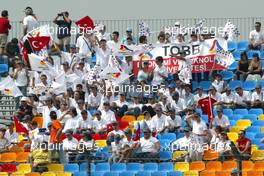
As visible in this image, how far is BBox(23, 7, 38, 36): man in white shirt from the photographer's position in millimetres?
43000

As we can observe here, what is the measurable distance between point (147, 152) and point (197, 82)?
4.93m

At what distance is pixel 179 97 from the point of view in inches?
1538

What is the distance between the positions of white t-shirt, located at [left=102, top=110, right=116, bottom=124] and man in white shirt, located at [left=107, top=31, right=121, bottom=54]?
3.52 m

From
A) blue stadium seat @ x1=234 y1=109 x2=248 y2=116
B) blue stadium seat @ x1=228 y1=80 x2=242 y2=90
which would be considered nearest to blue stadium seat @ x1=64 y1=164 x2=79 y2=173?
blue stadium seat @ x1=234 y1=109 x2=248 y2=116

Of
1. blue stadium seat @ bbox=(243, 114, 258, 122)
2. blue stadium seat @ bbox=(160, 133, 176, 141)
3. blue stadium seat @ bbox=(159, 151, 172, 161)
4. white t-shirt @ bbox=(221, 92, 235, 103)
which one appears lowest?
blue stadium seat @ bbox=(159, 151, 172, 161)

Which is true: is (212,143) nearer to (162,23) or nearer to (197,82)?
(197,82)

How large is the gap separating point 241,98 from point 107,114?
3.73 m

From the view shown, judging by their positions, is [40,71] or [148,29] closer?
[40,71]

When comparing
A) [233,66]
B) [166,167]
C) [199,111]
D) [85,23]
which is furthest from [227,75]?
[166,167]

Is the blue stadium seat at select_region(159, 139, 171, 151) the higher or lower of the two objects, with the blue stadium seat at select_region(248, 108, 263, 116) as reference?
lower

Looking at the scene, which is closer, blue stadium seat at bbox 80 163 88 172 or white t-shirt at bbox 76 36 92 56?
blue stadium seat at bbox 80 163 88 172

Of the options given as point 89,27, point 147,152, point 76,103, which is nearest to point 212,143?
point 147,152

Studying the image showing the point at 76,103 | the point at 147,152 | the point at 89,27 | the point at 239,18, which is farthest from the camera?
the point at 239,18

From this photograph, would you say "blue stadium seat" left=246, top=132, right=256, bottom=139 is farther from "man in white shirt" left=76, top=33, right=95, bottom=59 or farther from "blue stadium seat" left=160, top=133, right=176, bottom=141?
"man in white shirt" left=76, top=33, right=95, bottom=59
